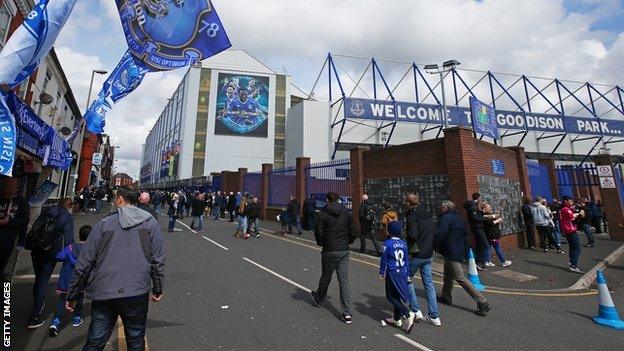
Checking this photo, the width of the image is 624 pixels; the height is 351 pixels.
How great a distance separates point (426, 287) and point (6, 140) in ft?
18.6

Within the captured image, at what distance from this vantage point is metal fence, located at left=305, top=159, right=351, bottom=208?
14.6 m

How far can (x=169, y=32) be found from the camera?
6.34m

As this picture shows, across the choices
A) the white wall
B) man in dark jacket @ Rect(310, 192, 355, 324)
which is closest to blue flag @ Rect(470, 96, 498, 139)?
man in dark jacket @ Rect(310, 192, 355, 324)

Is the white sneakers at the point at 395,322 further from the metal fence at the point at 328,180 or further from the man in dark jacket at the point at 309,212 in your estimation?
the man in dark jacket at the point at 309,212

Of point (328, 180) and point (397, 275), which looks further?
point (328, 180)

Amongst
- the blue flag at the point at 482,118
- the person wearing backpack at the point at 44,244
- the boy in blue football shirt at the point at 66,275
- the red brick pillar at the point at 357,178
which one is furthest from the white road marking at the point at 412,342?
the blue flag at the point at 482,118

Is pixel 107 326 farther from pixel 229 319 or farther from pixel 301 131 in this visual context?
pixel 301 131

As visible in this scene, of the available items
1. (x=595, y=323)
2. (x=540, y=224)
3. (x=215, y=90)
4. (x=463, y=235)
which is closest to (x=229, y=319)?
(x=463, y=235)

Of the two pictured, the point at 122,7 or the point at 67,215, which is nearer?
the point at 67,215

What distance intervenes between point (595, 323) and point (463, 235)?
2.29 meters

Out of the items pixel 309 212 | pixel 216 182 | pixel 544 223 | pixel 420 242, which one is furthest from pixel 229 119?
pixel 420 242

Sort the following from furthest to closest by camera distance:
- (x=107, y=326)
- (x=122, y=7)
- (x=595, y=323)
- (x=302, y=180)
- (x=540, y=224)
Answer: (x=302, y=180) < (x=540, y=224) < (x=122, y=7) < (x=595, y=323) < (x=107, y=326)

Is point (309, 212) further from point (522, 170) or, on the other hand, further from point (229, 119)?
point (229, 119)

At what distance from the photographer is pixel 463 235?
541 centimetres
